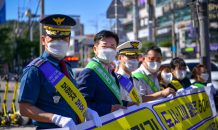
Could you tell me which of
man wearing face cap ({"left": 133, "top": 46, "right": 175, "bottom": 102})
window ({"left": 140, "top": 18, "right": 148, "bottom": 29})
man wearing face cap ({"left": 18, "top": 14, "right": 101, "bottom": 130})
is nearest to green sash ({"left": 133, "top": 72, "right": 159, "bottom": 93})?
man wearing face cap ({"left": 133, "top": 46, "right": 175, "bottom": 102})

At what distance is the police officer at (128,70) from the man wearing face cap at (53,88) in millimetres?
1029

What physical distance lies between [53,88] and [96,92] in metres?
0.72

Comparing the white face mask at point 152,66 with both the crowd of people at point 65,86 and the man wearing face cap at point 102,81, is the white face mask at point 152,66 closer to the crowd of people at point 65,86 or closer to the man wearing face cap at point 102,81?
the crowd of people at point 65,86

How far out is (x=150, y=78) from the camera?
401 centimetres

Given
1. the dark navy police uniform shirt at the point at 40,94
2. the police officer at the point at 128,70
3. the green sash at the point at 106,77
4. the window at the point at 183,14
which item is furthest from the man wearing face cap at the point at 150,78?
the window at the point at 183,14

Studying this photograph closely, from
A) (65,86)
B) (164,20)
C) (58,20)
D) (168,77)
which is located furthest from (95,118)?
(164,20)

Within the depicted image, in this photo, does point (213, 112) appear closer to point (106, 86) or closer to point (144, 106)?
point (144, 106)

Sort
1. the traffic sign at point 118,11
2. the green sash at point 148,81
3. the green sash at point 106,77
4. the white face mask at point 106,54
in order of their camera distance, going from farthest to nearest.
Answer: the traffic sign at point 118,11, the green sash at point 148,81, the white face mask at point 106,54, the green sash at point 106,77

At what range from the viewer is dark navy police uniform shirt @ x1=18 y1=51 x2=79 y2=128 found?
72.4 inches

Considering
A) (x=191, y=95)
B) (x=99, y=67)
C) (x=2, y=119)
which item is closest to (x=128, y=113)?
(x=99, y=67)

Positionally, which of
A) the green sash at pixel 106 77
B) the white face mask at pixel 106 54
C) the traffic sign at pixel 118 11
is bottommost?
the green sash at pixel 106 77

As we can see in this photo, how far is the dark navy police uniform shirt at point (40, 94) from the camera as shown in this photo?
1.84 m

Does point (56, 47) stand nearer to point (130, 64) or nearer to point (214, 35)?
point (130, 64)

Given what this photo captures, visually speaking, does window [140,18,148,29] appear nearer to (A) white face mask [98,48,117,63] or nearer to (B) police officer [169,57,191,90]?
(B) police officer [169,57,191,90]
